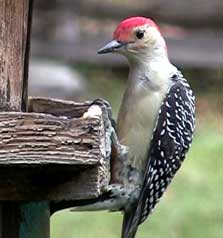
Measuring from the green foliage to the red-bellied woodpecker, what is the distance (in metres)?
3.08

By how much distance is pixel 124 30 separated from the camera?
515cm

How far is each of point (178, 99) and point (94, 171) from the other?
1.41 m

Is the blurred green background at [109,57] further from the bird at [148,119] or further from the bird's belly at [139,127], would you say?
the bird's belly at [139,127]

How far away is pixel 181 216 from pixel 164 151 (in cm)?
371

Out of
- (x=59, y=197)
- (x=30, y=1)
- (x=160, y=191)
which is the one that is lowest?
(x=160, y=191)

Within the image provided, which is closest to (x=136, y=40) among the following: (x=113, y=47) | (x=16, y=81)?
(x=113, y=47)

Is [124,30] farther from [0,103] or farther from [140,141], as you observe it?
[0,103]

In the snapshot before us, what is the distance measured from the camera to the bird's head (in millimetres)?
5137

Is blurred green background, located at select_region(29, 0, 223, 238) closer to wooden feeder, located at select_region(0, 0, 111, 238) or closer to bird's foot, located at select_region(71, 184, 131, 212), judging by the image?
bird's foot, located at select_region(71, 184, 131, 212)

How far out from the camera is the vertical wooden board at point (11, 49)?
4.18m

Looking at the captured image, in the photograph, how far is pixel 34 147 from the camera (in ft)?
12.0

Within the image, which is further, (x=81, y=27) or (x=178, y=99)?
(x=81, y=27)

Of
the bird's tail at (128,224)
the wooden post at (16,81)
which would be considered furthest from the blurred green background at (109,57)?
the wooden post at (16,81)

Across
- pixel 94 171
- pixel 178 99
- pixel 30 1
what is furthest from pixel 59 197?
pixel 178 99
